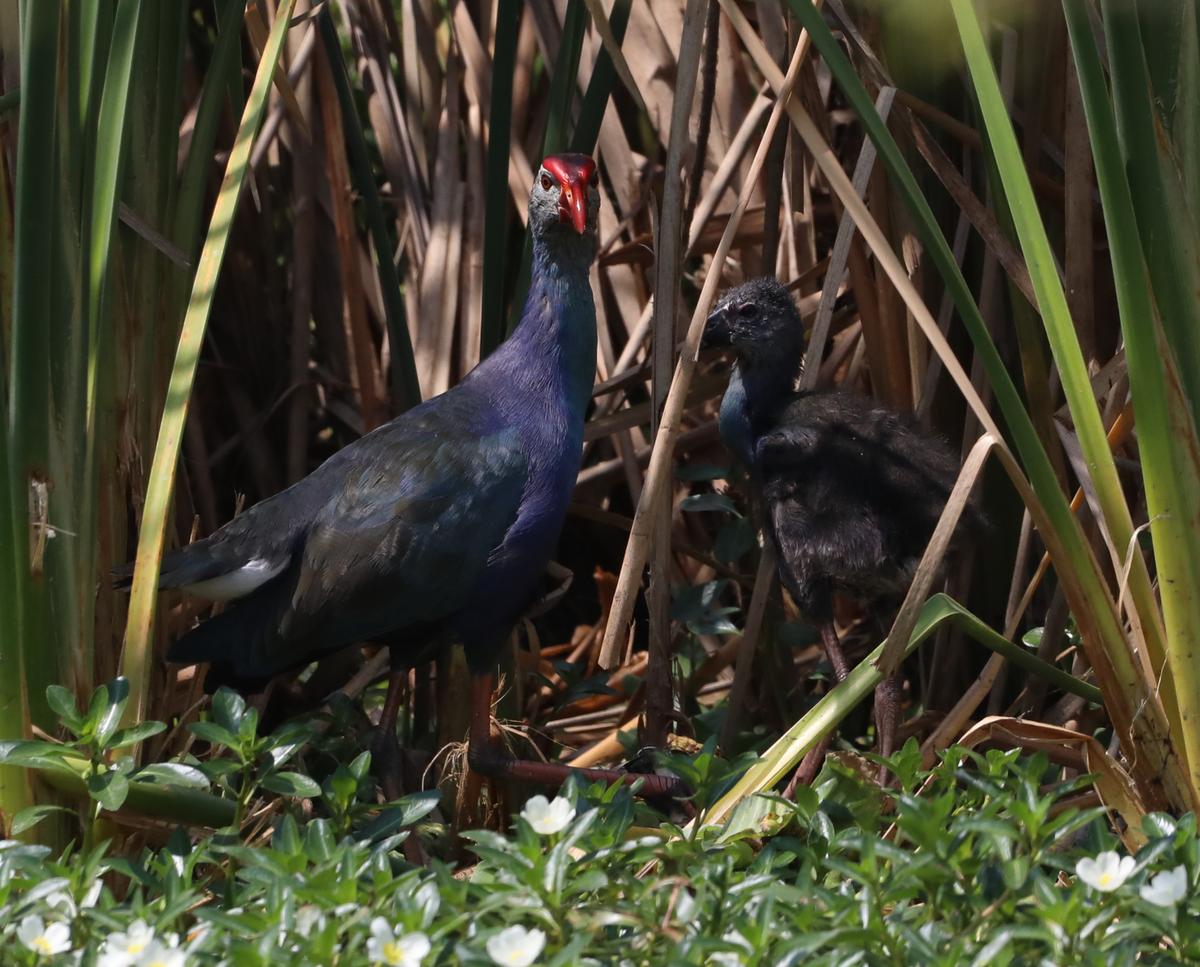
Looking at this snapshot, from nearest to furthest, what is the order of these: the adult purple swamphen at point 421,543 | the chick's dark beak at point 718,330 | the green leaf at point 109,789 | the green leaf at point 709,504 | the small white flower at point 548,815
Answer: the small white flower at point 548,815
the green leaf at point 109,789
the adult purple swamphen at point 421,543
the chick's dark beak at point 718,330
the green leaf at point 709,504

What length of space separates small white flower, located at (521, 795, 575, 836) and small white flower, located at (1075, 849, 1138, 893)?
53 cm

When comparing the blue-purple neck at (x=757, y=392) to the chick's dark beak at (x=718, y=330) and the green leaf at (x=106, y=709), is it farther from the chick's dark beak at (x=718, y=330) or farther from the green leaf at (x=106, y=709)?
the green leaf at (x=106, y=709)

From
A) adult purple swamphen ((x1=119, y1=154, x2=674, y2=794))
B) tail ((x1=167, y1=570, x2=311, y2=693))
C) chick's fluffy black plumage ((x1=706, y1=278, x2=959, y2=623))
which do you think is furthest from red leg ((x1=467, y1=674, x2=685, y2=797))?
chick's fluffy black plumage ((x1=706, y1=278, x2=959, y2=623))

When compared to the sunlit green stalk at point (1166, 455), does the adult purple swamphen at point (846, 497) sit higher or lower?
lower

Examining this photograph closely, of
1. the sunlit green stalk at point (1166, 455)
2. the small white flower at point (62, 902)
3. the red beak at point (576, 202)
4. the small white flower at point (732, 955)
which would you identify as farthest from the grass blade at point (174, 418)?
the sunlit green stalk at point (1166, 455)

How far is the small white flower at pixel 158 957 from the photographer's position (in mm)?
1415

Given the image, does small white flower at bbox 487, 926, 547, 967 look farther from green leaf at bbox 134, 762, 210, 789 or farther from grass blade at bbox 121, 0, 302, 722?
grass blade at bbox 121, 0, 302, 722

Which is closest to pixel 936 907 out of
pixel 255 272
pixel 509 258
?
pixel 509 258

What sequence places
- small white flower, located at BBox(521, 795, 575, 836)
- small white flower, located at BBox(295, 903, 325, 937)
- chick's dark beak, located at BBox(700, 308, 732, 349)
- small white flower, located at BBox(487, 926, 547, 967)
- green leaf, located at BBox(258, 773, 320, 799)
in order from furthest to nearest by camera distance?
1. chick's dark beak, located at BBox(700, 308, 732, 349)
2. green leaf, located at BBox(258, 773, 320, 799)
3. small white flower, located at BBox(521, 795, 575, 836)
4. small white flower, located at BBox(295, 903, 325, 937)
5. small white flower, located at BBox(487, 926, 547, 967)

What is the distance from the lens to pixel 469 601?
2412 mm

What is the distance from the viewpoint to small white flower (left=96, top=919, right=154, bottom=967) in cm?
142

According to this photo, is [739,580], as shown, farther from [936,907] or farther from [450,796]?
[936,907]

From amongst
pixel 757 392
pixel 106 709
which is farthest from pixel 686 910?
pixel 757 392

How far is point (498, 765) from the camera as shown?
8.10ft
